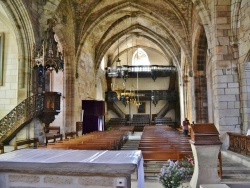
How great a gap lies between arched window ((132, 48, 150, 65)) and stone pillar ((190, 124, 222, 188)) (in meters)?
22.3

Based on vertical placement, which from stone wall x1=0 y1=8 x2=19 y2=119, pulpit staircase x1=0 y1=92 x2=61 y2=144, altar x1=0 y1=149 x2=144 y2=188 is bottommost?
altar x1=0 y1=149 x2=144 y2=188

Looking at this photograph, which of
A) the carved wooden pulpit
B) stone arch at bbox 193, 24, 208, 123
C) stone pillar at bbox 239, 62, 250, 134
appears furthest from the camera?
stone arch at bbox 193, 24, 208, 123

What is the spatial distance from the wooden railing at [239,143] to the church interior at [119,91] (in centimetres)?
3

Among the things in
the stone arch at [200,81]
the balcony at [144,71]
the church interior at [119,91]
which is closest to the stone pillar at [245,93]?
the church interior at [119,91]

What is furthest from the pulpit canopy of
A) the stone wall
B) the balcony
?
the balcony

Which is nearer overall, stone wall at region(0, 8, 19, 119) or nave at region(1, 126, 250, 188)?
nave at region(1, 126, 250, 188)

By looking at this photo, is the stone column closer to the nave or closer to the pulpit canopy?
the pulpit canopy

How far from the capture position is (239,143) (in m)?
7.34

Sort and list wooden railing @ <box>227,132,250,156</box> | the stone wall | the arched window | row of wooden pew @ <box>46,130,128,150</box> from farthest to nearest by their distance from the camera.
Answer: the arched window
the stone wall
wooden railing @ <box>227,132,250,156</box>
row of wooden pew @ <box>46,130,128,150</box>

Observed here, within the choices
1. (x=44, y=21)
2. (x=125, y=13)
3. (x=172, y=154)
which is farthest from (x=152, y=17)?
(x=172, y=154)

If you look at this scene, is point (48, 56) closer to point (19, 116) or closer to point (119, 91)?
point (19, 116)

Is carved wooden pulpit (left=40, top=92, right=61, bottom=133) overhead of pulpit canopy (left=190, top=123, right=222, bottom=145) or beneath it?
overhead

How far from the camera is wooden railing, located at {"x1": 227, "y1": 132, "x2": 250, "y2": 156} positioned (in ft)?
22.2

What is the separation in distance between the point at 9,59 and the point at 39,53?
11.1 feet
